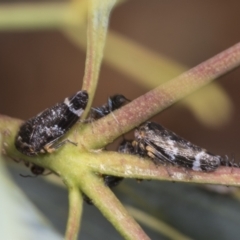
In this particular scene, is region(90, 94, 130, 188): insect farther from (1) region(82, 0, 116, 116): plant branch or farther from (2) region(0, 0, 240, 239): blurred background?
(2) region(0, 0, 240, 239): blurred background

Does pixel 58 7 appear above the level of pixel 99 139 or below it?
above

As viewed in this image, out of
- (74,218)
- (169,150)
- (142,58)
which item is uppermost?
(142,58)

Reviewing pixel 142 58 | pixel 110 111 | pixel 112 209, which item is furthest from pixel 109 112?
pixel 142 58

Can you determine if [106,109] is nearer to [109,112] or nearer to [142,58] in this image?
[109,112]

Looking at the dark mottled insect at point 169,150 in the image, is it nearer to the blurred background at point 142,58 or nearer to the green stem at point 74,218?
the green stem at point 74,218

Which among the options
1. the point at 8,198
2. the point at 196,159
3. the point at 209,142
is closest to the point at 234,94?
the point at 209,142

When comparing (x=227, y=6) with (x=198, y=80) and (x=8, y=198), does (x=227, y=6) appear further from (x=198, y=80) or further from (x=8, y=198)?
(x=8, y=198)

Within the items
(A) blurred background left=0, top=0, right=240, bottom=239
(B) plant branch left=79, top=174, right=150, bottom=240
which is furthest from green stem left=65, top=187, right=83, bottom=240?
(A) blurred background left=0, top=0, right=240, bottom=239
